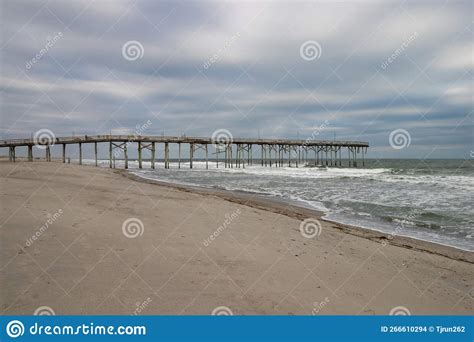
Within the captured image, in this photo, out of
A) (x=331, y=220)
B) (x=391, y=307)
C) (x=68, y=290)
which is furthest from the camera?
(x=331, y=220)

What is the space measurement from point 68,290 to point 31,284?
0.43 m

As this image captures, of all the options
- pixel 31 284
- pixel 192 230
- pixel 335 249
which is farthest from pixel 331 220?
pixel 31 284

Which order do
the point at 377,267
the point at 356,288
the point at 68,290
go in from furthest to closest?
the point at 377,267 → the point at 356,288 → the point at 68,290

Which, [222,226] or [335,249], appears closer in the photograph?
[335,249]

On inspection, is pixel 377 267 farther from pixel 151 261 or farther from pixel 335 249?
pixel 151 261

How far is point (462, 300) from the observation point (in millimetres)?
4613

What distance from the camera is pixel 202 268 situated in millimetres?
4488

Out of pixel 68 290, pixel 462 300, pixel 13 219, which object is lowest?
pixel 462 300

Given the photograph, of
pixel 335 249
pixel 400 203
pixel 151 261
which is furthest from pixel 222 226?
pixel 400 203

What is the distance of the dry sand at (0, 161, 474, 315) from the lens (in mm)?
3555

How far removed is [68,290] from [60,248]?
128 cm

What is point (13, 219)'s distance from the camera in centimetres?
570

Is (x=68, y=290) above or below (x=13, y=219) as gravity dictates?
below

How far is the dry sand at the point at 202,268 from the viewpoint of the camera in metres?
3.55
